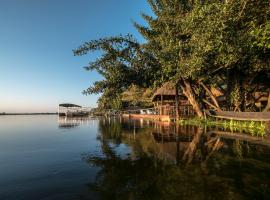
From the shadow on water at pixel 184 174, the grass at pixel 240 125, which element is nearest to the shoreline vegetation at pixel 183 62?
the grass at pixel 240 125

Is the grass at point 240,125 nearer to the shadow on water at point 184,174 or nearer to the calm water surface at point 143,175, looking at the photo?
the calm water surface at point 143,175

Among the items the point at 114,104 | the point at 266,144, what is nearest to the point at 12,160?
the point at 266,144

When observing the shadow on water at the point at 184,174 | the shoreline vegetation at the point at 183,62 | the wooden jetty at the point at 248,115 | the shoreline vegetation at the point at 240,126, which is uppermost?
the shoreline vegetation at the point at 183,62

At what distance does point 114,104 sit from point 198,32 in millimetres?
59802

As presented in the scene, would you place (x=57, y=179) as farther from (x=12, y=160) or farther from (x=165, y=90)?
(x=165, y=90)

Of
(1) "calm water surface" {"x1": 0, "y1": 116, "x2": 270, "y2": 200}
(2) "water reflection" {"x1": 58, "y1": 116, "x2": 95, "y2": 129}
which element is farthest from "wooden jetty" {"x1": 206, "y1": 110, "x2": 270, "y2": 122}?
(2) "water reflection" {"x1": 58, "y1": 116, "x2": 95, "y2": 129}

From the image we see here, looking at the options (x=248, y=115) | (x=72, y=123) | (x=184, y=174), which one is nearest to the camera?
(x=184, y=174)

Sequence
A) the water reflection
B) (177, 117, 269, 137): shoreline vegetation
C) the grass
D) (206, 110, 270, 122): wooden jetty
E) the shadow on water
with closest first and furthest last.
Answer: the shadow on water → (206, 110, 270, 122): wooden jetty → (177, 117, 269, 137): shoreline vegetation → the grass → the water reflection

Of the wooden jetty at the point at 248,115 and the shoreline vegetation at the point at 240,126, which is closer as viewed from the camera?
the wooden jetty at the point at 248,115

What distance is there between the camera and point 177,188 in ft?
16.4

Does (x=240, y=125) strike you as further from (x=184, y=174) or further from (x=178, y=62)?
(x=184, y=174)

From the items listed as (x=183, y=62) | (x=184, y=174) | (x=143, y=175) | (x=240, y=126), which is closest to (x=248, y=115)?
(x=240, y=126)

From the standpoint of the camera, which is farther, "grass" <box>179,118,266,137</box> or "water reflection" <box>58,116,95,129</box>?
"water reflection" <box>58,116,95,129</box>

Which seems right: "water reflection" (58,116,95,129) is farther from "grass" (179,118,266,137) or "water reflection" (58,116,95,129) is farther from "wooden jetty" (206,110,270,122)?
"wooden jetty" (206,110,270,122)
